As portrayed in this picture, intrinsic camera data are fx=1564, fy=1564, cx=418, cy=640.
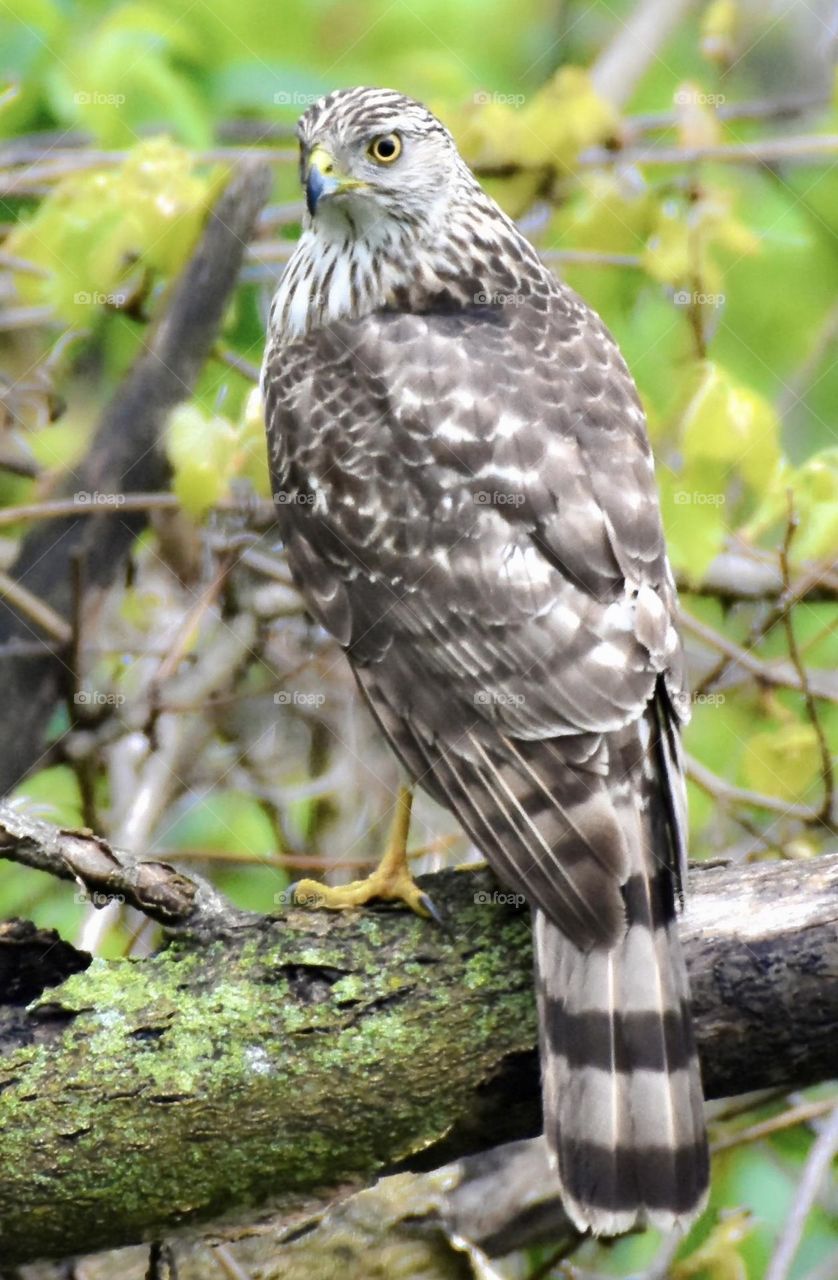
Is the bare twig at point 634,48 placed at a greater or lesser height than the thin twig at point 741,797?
greater

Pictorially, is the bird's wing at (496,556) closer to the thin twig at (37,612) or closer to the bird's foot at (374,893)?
the bird's foot at (374,893)

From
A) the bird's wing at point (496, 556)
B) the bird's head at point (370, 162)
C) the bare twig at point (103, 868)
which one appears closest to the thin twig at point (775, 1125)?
the bird's wing at point (496, 556)

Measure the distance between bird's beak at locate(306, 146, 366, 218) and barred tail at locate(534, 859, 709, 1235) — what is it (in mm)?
1855

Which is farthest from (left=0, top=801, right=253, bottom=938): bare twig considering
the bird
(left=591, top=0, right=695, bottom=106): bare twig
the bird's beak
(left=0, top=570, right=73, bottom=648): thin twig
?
(left=591, top=0, right=695, bottom=106): bare twig

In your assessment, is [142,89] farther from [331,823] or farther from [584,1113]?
[584,1113]

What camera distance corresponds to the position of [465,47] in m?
5.41

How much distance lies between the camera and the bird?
2.56 meters

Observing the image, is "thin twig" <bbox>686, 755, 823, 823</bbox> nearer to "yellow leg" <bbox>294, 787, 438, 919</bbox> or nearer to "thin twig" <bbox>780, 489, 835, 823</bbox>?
"thin twig" <bbox>780, 489, 835, 823</bbox>

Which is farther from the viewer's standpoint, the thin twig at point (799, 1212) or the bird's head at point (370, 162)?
the bird's head at point (370, 162)

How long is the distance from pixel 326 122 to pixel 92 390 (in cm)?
173

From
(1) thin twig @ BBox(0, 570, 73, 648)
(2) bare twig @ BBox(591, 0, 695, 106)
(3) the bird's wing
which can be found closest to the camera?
(3) the bird's wing

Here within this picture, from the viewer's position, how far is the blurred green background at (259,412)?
3.84 metres

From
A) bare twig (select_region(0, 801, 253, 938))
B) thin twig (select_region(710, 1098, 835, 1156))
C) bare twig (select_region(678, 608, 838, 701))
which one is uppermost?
bare twig (select_region(678, 608, 838, 701))

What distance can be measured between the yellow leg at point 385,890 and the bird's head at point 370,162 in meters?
1.34
